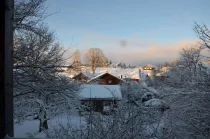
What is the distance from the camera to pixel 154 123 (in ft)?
21.3

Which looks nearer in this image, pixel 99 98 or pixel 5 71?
pixel 5 71

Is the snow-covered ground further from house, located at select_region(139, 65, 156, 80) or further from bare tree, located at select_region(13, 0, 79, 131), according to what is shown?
house, located at select_region(139, 65, 156, 80)

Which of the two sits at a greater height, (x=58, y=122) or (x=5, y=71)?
(x=5, y=71)

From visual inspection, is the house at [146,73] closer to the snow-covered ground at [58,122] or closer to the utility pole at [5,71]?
the snow-covered ground at [58,122]

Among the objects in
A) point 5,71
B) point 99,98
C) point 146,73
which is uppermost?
point 146,73

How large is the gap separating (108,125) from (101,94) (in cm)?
1949

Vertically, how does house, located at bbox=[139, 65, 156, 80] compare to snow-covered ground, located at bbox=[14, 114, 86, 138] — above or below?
above

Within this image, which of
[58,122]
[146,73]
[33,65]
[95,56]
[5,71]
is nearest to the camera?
[5,71]

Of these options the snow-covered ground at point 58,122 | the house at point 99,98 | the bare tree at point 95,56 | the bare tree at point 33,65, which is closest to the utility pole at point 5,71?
the snow-covered ground at point 58,122

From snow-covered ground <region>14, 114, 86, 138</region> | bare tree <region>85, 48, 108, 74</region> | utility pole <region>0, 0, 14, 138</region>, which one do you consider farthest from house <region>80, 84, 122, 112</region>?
bare tree <region>85, 48, 108, 74</region>

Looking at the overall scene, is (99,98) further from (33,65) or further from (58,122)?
(58,122)

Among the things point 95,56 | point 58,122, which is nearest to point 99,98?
point 58,122

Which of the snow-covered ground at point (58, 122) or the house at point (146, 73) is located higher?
the house at point (146, 73)

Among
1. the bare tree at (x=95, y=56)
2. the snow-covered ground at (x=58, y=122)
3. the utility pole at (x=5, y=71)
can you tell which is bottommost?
the snow-covered ground at (x=58, y=122)
